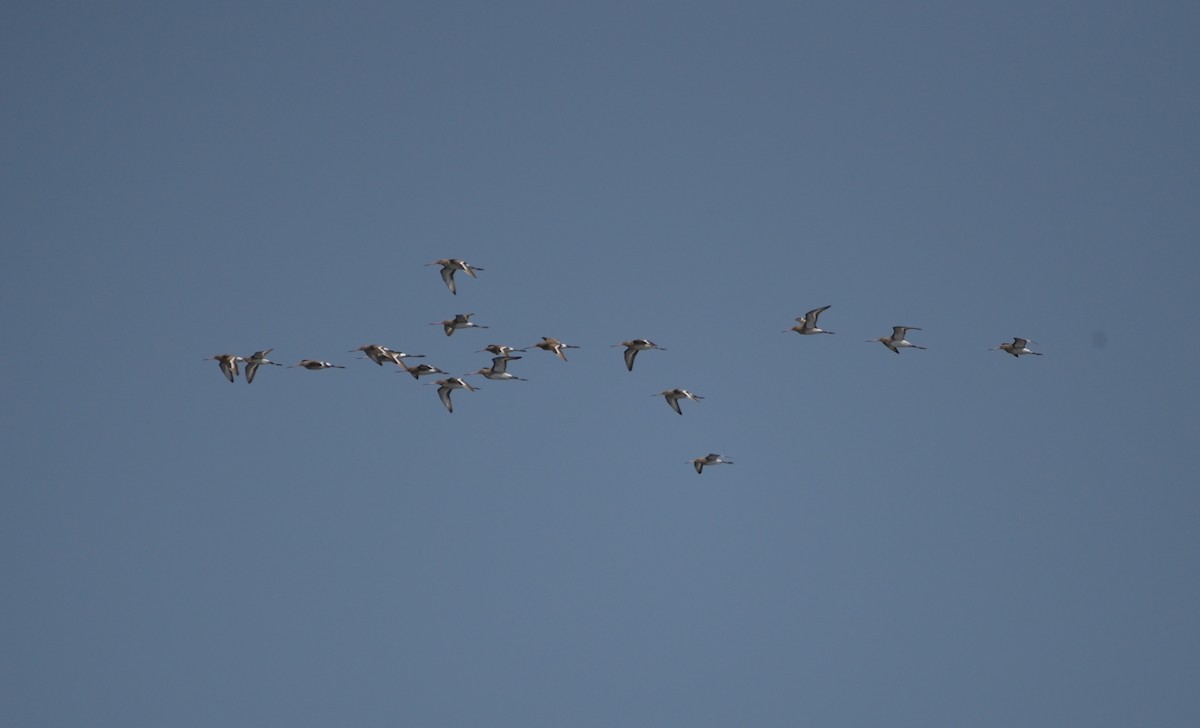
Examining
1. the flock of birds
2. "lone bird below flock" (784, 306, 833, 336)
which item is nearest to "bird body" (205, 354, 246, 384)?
the flock of birds

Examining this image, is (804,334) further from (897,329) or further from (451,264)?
(451,264)

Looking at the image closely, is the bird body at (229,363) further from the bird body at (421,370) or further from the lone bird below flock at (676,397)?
the lone bird below flock at (676,397)

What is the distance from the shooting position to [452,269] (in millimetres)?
58094

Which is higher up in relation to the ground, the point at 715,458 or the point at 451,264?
the point at 451,264

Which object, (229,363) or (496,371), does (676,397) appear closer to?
(496,371)

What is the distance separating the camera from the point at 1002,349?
5922 centimetres

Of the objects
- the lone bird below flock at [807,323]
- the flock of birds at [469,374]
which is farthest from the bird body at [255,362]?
A: the lone bird below flock at [807,323]

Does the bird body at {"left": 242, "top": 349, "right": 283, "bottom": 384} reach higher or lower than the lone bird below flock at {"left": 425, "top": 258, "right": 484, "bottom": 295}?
lower

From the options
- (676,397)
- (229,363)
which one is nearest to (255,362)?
(229,363)

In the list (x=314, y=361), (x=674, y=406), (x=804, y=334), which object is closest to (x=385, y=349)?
(x=314, y=361)

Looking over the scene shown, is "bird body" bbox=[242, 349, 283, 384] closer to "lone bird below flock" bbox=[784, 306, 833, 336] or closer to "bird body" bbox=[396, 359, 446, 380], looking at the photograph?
"bird body" bbox=[396, 359, 446, 380]

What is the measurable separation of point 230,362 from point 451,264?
10.0m

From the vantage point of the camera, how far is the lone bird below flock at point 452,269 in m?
57.2

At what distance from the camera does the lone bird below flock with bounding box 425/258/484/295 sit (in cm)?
→ 5725
